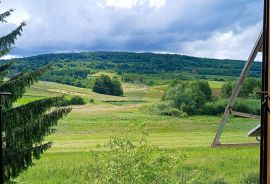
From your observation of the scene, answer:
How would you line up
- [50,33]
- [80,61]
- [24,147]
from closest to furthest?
[24,147]
[50,33]
[80,61]

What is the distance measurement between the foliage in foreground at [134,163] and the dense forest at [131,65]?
1.07 m

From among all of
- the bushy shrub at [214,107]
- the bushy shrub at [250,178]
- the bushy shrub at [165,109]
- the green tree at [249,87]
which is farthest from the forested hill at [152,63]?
the bushy shrub at [250,178]

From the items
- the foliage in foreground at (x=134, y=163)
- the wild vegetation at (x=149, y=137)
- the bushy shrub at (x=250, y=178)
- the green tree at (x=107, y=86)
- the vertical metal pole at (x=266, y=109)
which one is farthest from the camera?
the bushy shrub at (x=250, y=178)

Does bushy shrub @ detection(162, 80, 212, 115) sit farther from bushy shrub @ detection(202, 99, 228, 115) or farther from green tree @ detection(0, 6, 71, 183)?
green tree @ detection(0, 6, 71, 183)

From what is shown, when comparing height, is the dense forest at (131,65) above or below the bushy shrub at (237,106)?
above

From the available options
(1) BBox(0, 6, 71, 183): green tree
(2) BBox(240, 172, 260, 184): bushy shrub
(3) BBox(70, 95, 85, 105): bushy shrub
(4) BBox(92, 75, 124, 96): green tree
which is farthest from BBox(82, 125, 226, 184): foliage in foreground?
(2) BBox(240, 172, 260, 184): bushy shrub

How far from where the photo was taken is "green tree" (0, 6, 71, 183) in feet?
10.2

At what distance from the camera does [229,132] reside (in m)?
6.85

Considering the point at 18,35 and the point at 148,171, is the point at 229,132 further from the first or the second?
the point at 18,35

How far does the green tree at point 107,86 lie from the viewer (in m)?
6.14

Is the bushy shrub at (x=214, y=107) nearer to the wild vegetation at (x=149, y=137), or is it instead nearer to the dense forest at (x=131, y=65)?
the wild vegetation at (x=149, y=137)

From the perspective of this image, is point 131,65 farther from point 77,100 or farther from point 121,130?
point 77,100

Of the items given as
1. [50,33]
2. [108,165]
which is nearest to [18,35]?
[50,33]

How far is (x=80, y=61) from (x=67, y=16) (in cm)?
191
